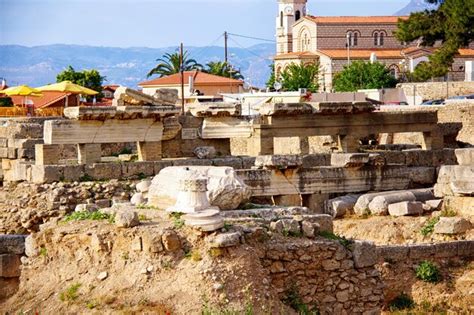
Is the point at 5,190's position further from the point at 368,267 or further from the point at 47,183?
the point at 368,267

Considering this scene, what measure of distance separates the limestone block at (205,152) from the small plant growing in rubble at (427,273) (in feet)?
28.0

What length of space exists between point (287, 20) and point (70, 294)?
425 feet

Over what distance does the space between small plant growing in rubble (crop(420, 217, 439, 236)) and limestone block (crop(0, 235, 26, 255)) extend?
23.0 feet

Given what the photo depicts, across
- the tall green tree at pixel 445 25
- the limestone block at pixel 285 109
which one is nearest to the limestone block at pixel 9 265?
the limestone block at pixel 285 109

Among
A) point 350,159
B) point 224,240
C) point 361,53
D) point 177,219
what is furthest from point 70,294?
point 361,53

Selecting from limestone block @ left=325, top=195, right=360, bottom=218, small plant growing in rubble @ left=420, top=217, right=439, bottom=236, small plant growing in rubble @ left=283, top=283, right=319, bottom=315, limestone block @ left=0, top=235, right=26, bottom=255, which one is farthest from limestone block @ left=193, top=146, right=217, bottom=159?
small plant growing in rubble @ left=283, top=283, right=319, bottom=315

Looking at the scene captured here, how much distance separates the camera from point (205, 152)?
28531mm

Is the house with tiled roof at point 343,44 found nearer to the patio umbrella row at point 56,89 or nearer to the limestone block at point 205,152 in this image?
the patio umbrella row at point 56,89

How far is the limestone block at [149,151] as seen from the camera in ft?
91.7

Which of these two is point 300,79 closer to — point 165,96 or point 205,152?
point 165,96

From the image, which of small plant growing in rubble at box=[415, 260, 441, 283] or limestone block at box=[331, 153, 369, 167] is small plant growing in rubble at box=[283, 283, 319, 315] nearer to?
small plant growing in rubble at box=[415, 260, 441, 283]

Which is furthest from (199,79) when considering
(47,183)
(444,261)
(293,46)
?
(444,261)

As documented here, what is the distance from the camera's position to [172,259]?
15.8 meters

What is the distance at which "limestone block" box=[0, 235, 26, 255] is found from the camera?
1857cm
